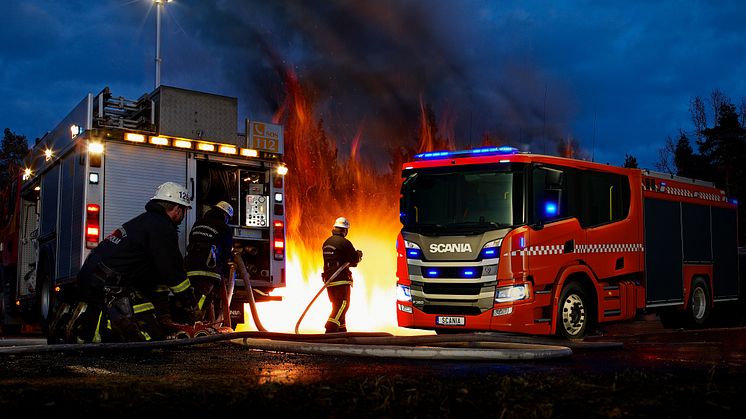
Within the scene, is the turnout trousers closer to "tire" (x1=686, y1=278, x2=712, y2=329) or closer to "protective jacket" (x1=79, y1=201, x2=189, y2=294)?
"protective jacket" (x1=79, y1=201, x2=189, y2=294)

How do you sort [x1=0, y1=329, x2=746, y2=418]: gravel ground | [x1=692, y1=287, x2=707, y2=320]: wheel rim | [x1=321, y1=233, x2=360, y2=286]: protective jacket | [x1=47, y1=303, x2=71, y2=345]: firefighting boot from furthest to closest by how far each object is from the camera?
[x1=692, y1=287, x2=707, y2=320]: wheel rim
[x1=321, y1=233, x2=360, y2=286]: protective jacket
[x1=47, y1=303, x2=71, y2=345]: firefighting boot
[x1=0, y1=329, x2=746, y2=418]: gravel ground

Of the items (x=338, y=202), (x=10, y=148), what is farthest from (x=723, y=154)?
(x=10, y=148)

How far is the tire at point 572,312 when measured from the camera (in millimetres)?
10477

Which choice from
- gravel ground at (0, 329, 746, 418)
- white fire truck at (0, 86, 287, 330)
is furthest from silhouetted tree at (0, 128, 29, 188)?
gravel ground at (0, 329, 746, 418)

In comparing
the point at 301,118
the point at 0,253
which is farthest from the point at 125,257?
the point at 301,118

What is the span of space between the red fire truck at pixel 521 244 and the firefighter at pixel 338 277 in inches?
48.0

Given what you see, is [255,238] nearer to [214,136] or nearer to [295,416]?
[214,136]

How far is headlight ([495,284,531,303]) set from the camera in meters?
10.0

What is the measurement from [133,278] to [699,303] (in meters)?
9.96

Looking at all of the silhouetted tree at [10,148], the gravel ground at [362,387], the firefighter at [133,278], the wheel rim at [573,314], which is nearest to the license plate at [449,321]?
the wheel rim at [573,314]

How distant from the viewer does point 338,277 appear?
12.0 metres

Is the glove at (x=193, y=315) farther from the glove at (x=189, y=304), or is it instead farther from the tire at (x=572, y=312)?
the tire at (x=572, y=312)

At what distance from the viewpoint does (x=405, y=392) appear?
14.4 ft

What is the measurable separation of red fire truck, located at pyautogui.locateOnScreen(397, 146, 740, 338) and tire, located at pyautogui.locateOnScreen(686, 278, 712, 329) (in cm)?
193
